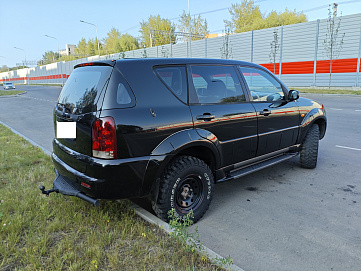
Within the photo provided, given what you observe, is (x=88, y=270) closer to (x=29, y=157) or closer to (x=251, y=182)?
(x=251, y=182)

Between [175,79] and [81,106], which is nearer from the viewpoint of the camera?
[81,106]

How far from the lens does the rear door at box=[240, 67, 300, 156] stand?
3.93 m

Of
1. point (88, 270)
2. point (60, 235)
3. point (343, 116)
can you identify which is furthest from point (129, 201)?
point (343, 116)

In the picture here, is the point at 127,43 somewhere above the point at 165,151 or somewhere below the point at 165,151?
above

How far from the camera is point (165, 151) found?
284cm

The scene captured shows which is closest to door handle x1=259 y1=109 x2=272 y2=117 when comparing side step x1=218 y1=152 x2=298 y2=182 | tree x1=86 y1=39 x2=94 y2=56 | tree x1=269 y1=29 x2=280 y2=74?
side step x1=218 y1=152 x2=298 y2=182

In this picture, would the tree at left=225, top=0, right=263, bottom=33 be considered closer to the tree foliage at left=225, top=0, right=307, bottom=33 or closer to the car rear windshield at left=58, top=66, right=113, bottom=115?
the tree foliage at left=225, top=0, right=307, bottom=33

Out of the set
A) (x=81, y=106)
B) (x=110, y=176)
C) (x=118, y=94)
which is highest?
(x=118, y=94)

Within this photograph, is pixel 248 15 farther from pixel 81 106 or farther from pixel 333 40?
pixel 81 106

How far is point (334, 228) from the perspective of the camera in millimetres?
3035

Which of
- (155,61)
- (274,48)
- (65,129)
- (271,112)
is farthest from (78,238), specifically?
(274,48)

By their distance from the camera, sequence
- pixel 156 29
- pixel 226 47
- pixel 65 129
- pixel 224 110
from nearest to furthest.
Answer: pixel 65 129 < pixel 224 110 < pixel 226 47 < pixel 156 29

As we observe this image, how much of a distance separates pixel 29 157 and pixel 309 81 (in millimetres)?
25008

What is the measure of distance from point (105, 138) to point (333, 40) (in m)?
25.2
